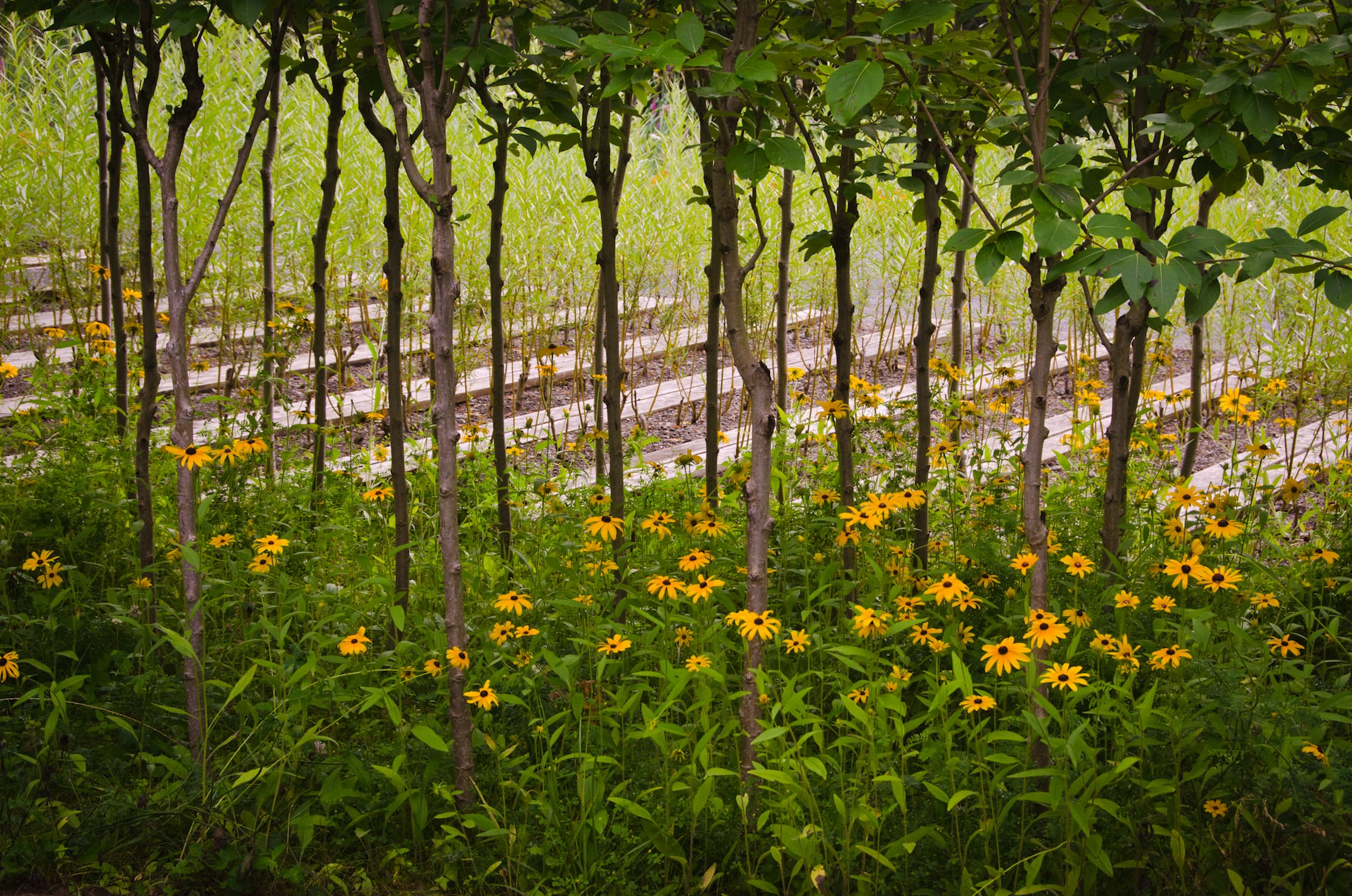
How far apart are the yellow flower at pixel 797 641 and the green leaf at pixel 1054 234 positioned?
2.56 ft

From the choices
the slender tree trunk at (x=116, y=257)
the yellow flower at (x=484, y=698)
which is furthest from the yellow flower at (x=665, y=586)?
the slender tree trunk at (x=116, y=257)

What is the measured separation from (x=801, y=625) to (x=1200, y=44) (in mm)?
1421

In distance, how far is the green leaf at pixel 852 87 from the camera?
1161mm

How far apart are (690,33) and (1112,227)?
22.8 inches

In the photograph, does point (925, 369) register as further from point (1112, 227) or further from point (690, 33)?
point (690, 33)

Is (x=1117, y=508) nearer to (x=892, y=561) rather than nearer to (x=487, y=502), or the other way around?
(x=892, y=561)

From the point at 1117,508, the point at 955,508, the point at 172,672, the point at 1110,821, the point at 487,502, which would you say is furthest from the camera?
the point at 487,502

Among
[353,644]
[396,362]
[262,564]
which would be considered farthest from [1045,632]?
[262,564]

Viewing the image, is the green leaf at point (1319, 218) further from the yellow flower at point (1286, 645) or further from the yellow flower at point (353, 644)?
the yellow flower at point (353, 644)

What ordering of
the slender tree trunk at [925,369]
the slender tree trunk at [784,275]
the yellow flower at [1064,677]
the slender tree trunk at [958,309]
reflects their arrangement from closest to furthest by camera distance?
the yellow flower at [1064,677] → the slender tree trunk at [925,369] → the slender tree trunk at [784,275] → the slender tree trunk at [958,309]

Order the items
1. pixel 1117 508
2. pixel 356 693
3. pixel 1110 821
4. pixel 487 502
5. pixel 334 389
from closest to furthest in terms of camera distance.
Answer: pixel 1110 821, pixel 356 693, pixel 1117 508, pixel 487 502, pixel 334 389

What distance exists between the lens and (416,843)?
4.92 feet

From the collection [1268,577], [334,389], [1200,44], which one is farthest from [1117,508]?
[334,389]

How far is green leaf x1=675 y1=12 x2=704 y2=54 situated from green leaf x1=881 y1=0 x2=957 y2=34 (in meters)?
0.23
